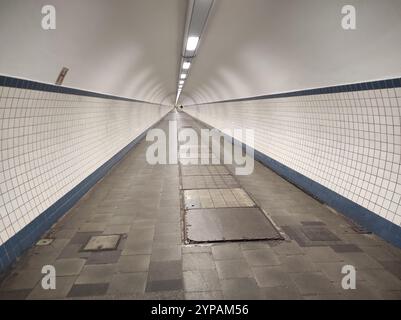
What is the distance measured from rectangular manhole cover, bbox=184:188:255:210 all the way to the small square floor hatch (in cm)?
174

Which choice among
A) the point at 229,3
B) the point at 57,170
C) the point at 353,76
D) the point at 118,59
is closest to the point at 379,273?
the point at 353,76

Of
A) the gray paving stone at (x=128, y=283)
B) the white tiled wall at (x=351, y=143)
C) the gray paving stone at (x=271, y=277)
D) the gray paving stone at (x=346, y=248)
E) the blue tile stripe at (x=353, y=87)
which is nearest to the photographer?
the gray paving stone at (x=128, y=283)

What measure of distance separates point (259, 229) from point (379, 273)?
5.85 feet

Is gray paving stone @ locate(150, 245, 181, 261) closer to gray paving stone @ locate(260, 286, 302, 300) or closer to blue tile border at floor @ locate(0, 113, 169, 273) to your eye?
gray paving stone @ locate(260, 286, 302, 300)

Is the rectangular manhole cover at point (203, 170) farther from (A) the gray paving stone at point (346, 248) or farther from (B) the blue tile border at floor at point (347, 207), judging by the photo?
(A) the gray paving stone at point (346, 248)

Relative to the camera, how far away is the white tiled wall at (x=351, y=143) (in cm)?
421

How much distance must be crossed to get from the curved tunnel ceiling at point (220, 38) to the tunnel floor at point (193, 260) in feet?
8.41

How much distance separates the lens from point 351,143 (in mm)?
5105

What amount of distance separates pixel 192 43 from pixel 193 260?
5381mm

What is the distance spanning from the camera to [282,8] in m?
4.58

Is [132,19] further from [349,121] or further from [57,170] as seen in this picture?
[349,121]

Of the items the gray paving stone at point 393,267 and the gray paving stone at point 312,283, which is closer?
the gray paving stone at point 312,283

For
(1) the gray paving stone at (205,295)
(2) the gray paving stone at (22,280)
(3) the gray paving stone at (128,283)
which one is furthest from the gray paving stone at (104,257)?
(1) the gray paving stone at (205,295)

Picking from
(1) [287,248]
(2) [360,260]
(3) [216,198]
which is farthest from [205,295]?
(3) [216,198]
